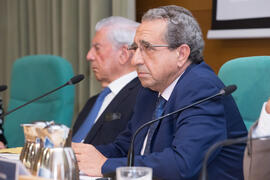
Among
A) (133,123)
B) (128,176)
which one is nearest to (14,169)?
(128,176)

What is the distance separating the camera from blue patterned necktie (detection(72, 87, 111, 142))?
278cm

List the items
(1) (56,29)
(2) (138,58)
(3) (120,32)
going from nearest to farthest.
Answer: (2) (138,58)
(3) (120,32)
(1) (56,29)

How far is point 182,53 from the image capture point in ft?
6.46

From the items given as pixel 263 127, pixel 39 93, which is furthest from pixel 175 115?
pixel 39 93

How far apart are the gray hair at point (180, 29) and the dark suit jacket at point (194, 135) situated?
4.0 inches

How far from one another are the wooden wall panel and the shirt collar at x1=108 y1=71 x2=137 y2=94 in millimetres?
513

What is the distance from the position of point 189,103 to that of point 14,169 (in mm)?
798

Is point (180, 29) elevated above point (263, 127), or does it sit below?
above

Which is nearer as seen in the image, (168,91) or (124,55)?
(168,91)

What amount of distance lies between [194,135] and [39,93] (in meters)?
1.80

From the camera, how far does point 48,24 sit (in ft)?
13.6

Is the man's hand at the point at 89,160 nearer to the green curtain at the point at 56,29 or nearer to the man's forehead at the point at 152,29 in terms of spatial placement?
the man's forehead at the point at 152,29

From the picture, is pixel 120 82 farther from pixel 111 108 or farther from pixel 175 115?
pixel 175 115

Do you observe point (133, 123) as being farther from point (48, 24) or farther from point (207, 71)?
point (48, 24)
